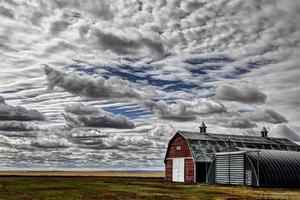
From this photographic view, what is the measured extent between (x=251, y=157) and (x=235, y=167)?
2999 mm

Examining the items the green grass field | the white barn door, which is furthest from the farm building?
the green grass field

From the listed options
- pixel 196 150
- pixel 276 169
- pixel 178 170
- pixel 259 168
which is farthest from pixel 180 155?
pixel 276 169

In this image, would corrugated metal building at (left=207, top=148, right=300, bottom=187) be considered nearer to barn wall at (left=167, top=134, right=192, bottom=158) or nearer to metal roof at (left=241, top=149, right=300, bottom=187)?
metal roof at (left=241, top=149, right=300, bottom=187)

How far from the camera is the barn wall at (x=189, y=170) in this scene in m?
65.9

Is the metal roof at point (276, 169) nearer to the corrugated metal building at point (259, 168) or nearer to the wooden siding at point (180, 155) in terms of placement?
the corrugated metal building at point (259, 168)

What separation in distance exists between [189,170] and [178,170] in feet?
11.4

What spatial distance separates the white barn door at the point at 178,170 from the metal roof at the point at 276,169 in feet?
47.6

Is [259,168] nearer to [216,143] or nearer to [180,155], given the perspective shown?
[216,143]

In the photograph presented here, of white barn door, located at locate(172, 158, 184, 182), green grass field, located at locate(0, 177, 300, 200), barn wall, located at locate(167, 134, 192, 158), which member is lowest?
green grass field, located at locate(0, 177, 300, 200)

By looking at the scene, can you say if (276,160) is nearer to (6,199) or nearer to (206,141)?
(206,141)

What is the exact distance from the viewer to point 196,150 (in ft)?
219

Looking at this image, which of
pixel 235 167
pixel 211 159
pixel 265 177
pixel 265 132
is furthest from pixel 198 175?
pixel 265 132

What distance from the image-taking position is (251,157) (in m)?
56.3

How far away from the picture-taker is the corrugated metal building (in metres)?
55.6
